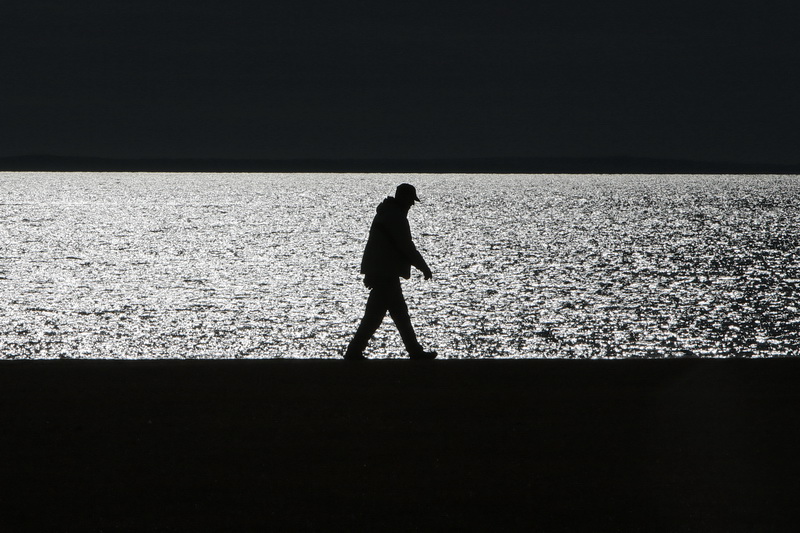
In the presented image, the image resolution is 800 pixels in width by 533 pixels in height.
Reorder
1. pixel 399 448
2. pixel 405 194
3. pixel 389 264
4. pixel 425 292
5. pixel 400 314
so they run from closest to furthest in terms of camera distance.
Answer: pixel 399 448 → pixel 405 194 → pixel 389 264 → pixel 400 314 → pixel 425 292

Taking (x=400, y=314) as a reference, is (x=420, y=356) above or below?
below

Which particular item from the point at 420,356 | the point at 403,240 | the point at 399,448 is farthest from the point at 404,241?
the point at 399,448

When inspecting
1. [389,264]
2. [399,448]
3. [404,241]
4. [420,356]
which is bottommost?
[399,448]

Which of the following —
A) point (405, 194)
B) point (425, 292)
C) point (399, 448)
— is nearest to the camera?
point (399, 448)

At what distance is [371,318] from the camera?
387 inches

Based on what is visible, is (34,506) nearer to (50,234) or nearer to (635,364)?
(635,364)

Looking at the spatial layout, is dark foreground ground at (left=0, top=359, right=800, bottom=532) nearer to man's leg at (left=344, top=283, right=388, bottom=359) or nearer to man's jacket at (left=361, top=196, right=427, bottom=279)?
man's leg at (left=344, top=283, right=388, bottom=359)

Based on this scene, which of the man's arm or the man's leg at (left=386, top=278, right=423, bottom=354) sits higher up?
the man's arm

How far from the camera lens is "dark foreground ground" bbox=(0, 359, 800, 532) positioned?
15.8 ft

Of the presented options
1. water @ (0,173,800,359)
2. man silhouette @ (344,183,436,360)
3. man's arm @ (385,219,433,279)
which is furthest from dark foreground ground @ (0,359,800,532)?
water @ (0,173,800,359)

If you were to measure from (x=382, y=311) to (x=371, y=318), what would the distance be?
139 mm

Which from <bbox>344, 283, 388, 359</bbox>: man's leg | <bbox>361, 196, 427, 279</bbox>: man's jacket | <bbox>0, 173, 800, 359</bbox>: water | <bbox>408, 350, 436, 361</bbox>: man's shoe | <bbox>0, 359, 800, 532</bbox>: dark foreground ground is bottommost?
<bbox>0, 359, 800, 532</bbox>: dark foreground ground

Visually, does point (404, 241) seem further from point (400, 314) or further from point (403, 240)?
point (400, 314)

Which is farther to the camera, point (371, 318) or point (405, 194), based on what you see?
point (371, 318)
